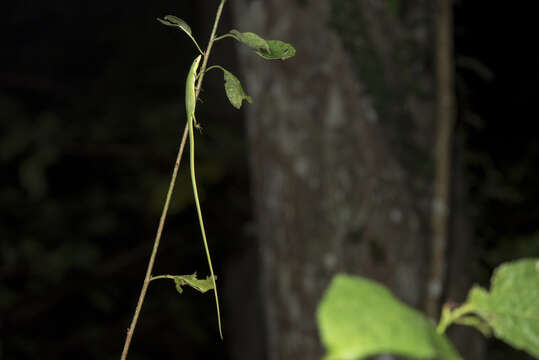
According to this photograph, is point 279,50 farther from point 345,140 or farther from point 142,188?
point 142,188

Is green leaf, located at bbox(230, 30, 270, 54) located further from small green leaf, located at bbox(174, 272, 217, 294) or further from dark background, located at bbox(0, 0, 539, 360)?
dark background, located at bbox(0, 0, 539, 360)

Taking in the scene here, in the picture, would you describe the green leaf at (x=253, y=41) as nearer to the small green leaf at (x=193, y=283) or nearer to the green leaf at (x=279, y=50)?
the green leaf at (x=279, y=50)

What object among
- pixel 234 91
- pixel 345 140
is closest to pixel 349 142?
pixel 345 140

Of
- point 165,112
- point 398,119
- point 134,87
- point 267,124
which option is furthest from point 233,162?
point 398,119

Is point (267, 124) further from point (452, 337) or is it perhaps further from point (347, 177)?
point (452, 337)

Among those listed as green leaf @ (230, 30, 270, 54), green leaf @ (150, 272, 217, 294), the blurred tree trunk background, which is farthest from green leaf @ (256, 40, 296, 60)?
the blurred tree trunk background
